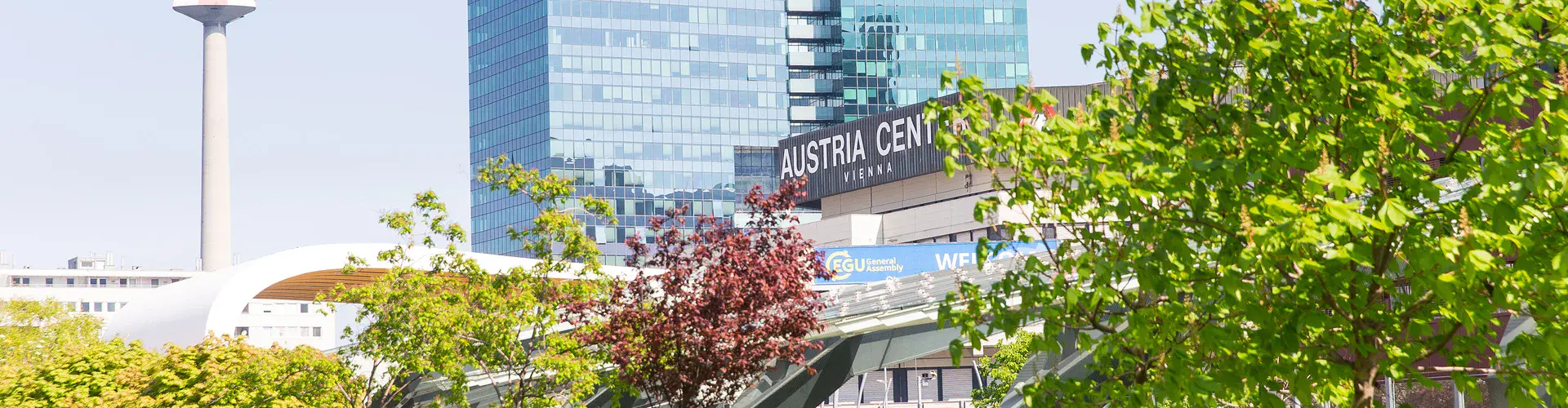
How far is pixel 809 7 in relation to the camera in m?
154

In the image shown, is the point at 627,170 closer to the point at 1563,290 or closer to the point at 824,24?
the point at 824,24

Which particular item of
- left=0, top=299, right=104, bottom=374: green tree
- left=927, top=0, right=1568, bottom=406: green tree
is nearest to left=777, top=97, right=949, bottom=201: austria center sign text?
left=0, top=299, right=104, bottom=374: green tree

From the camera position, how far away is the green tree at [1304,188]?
794 cm

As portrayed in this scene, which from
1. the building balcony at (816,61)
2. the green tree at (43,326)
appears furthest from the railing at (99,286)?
the green tree at (43,326)

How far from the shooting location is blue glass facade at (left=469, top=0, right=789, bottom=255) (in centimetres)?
14875

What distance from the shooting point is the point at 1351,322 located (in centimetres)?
904

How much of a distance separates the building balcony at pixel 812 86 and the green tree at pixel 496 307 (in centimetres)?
13150

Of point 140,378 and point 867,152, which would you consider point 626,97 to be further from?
point 140,378

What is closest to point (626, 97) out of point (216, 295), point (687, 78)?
point (687, 78)

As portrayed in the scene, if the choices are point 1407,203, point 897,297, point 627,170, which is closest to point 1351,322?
point 1407,203

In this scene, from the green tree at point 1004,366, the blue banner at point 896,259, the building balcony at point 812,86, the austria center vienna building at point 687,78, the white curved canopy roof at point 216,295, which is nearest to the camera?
the white curved canopy roof at point 216,295

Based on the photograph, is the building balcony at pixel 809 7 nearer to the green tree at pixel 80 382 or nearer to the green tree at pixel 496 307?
the green tree at pixel 80 382

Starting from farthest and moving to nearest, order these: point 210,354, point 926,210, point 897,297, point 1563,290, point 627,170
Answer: point 627,170
point 926,210
point 210,354
point 897,297
point 1563,290

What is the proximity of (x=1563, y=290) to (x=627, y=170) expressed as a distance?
146m
